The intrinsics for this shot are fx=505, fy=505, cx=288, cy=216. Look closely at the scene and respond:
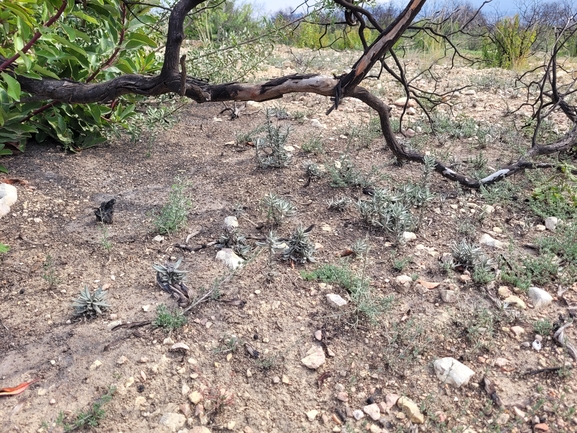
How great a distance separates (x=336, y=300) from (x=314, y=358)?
0.35 meters

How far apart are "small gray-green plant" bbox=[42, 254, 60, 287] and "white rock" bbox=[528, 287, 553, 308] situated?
2.22m

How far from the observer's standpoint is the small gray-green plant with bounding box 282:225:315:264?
255 cm

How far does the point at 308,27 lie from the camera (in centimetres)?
916

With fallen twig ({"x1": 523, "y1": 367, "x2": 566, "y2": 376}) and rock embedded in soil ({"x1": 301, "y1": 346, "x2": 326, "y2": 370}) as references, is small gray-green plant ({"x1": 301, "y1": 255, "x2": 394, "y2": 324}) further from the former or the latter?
fallen twig ({"x1": 523, "y1": 367, "x2": 566, "y2": 376})

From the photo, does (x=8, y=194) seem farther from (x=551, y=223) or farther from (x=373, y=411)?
(x=551, y=223)

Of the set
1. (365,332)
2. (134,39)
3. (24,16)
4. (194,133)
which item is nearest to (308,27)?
(194,133)

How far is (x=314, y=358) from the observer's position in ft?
6.58

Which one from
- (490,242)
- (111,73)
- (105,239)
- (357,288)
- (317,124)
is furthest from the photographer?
(317,124)

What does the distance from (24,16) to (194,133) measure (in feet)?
6.70

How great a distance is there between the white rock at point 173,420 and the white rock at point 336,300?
32.6 inches

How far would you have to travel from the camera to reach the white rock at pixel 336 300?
2264mm

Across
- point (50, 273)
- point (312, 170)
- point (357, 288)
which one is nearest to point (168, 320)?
point (50, 273)

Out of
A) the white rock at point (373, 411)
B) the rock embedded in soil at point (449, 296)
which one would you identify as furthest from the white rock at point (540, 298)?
the white rock at point (373, 411)

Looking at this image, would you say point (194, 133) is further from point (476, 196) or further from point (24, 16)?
point (476, 196)
